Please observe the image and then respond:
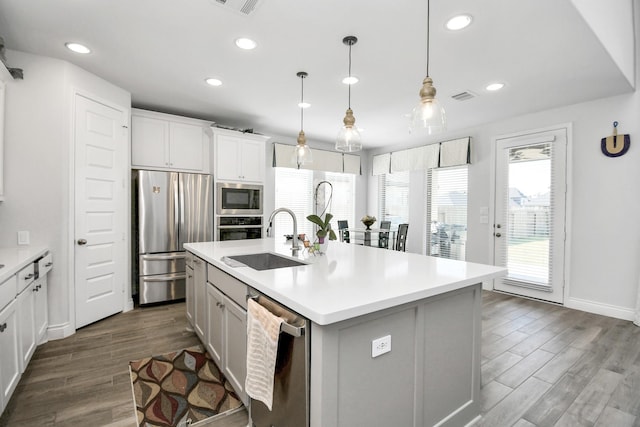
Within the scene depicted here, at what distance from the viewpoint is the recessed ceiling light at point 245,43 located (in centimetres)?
246

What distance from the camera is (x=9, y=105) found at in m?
2.73

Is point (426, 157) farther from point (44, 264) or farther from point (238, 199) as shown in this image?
point (44, 264)

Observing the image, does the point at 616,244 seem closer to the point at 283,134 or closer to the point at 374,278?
the point at 374,278

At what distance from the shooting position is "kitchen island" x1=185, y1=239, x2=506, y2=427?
1.18m

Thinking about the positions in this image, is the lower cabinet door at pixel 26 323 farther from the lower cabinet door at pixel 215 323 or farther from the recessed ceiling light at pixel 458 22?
the recessed ceiling light at pixel 458 22

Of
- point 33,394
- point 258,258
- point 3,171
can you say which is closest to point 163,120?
point 3,171

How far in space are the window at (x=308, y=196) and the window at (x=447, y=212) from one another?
1769mm

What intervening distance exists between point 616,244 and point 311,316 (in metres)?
4.30

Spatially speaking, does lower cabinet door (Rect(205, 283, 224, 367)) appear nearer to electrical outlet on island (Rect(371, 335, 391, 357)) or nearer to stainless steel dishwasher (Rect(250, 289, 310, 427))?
stainless steel dishwasher (Rect(250, 289, 310, 427))

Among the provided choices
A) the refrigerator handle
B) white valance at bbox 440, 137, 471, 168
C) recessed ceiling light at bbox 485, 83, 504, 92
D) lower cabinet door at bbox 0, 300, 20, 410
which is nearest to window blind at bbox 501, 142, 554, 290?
white valance at bbox 440, 137, 471, 168

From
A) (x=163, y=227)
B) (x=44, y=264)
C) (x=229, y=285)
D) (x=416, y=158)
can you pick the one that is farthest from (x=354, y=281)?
(x=416, y=158)

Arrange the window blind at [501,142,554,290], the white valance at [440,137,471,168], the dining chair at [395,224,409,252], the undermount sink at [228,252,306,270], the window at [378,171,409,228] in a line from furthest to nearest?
1. the window at [378,171,409,228]
2. the dining chair at [395,224,409,252]
3. the white valance at [440,137,471,168]
4. the window blind at [501,142,554,290]
5. the undermount sink at [228,252,306,270]

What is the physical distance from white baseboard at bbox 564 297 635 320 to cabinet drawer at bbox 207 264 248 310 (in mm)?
4315

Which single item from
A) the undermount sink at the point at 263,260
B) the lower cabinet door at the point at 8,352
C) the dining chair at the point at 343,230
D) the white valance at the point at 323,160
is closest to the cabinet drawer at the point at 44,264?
the lower cabinet door at the point at 8,352
